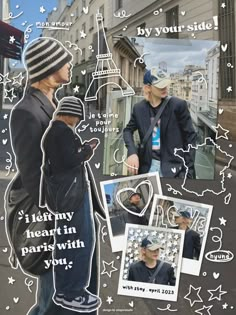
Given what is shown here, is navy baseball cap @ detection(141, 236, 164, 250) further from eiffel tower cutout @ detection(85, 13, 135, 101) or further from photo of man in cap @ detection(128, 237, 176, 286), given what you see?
eiffel tower cutout @ detection(85, 13, 135, 101)

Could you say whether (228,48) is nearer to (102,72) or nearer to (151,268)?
(102,72)

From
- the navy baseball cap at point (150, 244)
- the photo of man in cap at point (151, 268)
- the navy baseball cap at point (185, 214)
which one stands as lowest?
the photo of man in cap at point (151, 268)

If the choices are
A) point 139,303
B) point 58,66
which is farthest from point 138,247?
point 58,66

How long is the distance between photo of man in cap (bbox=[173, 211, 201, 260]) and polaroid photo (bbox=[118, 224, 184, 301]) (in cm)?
3

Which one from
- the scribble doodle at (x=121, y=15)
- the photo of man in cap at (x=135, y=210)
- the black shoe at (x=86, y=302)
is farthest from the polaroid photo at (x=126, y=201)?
the scribble doodle at (x=121, y=15)

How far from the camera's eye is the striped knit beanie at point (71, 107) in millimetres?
2508

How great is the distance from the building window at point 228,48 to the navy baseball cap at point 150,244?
2.70 feet

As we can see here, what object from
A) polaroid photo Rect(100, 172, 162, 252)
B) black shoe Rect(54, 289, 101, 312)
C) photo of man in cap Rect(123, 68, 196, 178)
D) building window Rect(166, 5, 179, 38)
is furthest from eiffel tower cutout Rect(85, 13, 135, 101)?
black shoe Rect(54, 289, 101, 312)

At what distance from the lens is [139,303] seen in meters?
2.68

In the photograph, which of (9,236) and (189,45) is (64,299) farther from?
(189,45)

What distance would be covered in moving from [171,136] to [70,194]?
592mm

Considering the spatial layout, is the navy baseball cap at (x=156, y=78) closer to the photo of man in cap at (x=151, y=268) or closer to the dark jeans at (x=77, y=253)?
the dark jeans at (x=77, y=253)

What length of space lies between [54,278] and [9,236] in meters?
0.32

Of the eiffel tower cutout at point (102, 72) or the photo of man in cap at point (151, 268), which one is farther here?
the photo of man in cap at point (151, 268)
